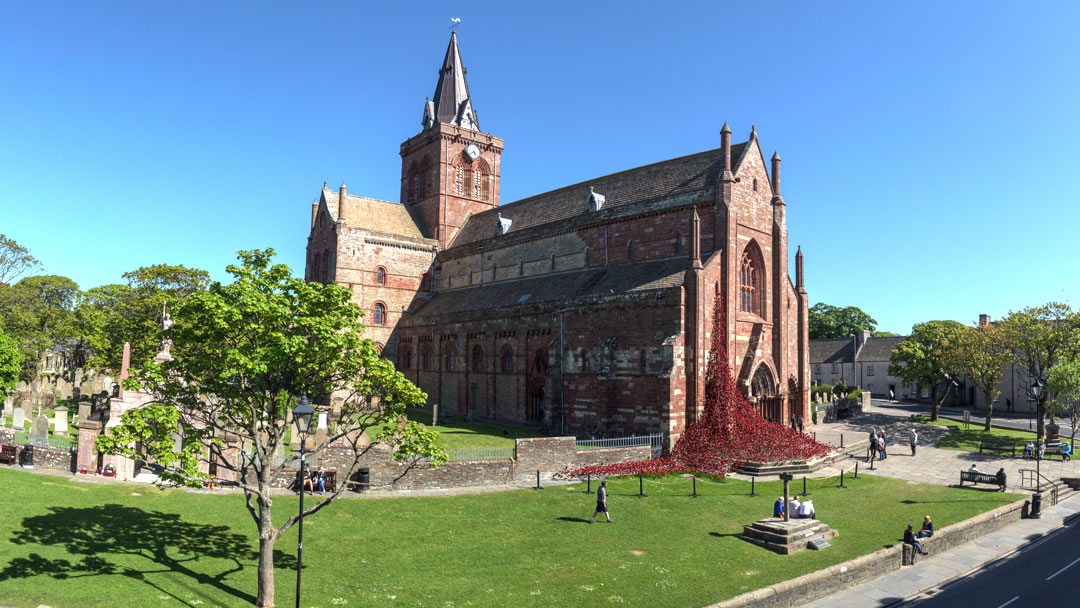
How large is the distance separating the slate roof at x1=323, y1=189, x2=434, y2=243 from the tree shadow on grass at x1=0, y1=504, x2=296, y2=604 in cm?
3674

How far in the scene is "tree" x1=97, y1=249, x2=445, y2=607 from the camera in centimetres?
1344

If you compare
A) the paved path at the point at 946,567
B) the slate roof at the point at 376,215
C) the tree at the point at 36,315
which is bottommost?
the paved path at the point at 946,567

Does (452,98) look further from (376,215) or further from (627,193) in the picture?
(627,193)

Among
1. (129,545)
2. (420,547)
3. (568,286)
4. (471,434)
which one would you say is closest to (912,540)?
(420,547)

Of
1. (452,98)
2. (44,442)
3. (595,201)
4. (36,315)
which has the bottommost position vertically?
(44,442)

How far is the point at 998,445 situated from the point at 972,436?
191 inches

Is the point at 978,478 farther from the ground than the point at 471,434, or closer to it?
closer to it

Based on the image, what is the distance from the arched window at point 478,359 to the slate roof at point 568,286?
2857 millimetres

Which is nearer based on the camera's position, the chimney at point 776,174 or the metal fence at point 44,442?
the metal fence at point 44,442

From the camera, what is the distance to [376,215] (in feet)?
188

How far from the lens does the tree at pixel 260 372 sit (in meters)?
13.4

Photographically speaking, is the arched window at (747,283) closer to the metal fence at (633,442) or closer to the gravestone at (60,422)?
the metal fence at (633,442)

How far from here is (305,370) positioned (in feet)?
50.2

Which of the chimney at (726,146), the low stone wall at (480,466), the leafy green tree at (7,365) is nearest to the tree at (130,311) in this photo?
the leafy green tree at (7,365)
